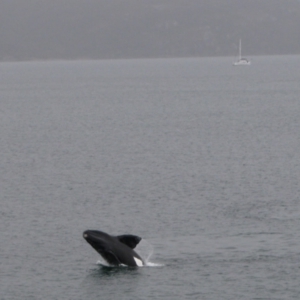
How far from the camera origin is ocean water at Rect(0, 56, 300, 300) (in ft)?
171

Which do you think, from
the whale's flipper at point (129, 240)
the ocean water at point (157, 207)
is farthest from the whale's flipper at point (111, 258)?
the whale's flipper at point (129, 240)

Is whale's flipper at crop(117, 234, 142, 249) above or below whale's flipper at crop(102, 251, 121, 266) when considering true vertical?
above

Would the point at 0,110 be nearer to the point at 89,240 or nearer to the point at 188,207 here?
the point at 188,207

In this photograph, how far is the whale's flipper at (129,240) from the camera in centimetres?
5334

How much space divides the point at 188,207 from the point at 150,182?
39.1 feet

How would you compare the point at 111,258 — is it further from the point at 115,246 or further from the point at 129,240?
the point at 129,240

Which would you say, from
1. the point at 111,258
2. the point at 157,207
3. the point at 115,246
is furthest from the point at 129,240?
the point at 157,207

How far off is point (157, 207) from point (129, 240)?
17595mm

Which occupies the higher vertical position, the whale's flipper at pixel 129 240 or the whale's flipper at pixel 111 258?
the whale's flipper at pixel 129 240

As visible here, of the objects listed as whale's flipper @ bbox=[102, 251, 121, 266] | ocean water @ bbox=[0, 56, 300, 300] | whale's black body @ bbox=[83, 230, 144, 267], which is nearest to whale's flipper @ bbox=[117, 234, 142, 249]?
whale's black body @ bbox=[83, 230, 144, 267]

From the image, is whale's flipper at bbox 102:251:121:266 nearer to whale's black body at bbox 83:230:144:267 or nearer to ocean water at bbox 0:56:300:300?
whale's black body at bbox 83:230:144:267

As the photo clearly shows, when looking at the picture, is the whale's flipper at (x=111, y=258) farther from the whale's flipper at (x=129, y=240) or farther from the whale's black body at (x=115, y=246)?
the whale's flipper at (x=129, y=240)

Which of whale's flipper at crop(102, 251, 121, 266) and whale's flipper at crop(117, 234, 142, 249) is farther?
whale's flipper at crop(102, 251, 121, 266)

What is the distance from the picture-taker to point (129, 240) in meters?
53.6
